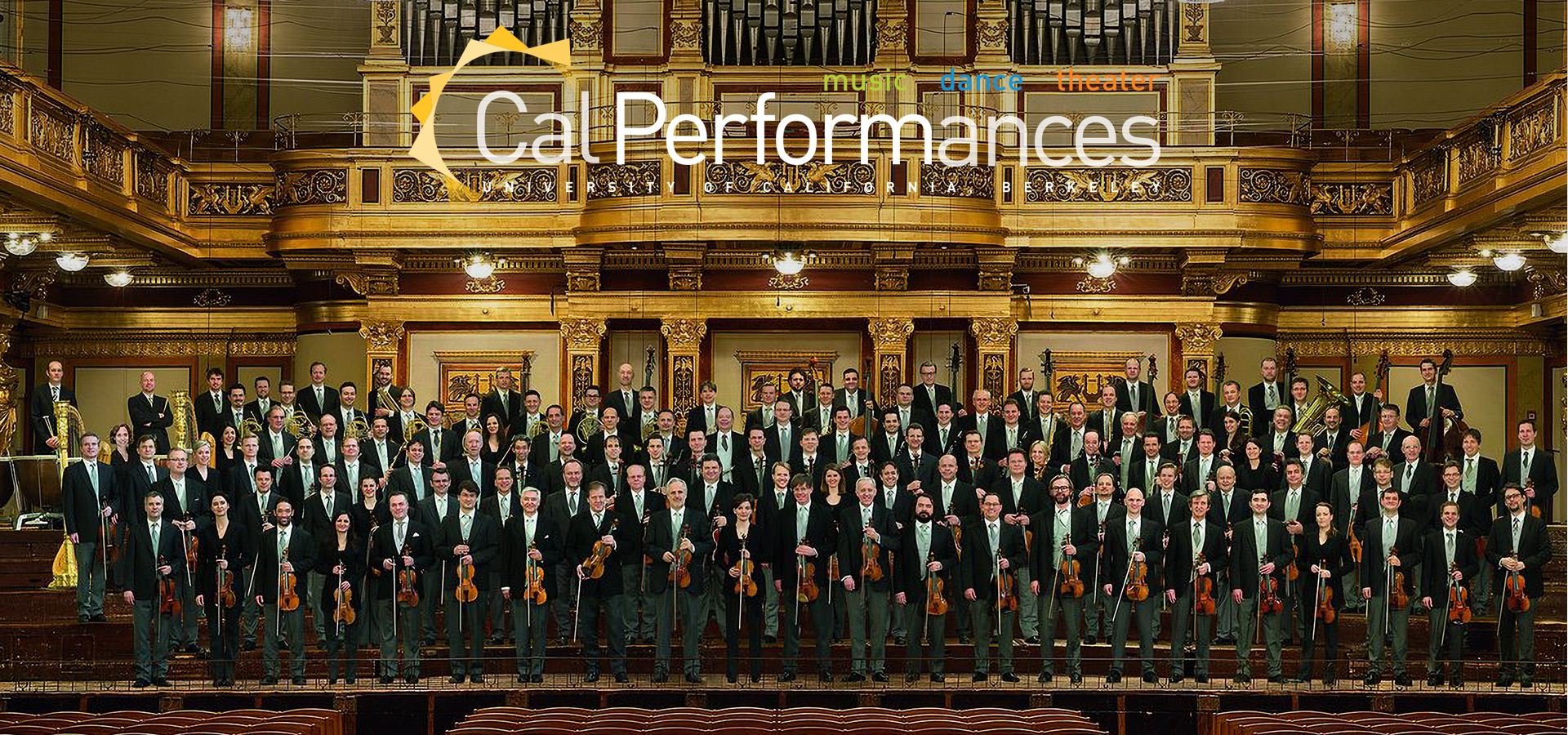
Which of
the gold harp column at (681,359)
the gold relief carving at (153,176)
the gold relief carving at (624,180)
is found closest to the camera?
the gold relief carving at (153,176)

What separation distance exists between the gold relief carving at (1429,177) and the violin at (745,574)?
4462mm

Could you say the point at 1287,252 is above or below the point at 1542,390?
above

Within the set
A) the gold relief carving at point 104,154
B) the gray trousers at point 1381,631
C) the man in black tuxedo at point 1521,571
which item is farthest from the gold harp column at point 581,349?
the man in black tuxedo at point 1521,571

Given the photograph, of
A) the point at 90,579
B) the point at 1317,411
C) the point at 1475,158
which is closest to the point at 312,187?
the point at 90,579

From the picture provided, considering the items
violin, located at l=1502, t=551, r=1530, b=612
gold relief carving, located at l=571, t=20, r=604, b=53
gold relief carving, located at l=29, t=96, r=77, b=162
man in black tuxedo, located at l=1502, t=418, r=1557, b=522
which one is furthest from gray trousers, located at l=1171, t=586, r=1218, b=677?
gold relief carving, located at l=29, t=96, r=77, b=162

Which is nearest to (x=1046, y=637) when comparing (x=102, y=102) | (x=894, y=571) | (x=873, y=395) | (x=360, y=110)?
(x=894, y=571)

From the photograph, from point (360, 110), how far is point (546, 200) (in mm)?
1701

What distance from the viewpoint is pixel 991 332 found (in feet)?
35.3

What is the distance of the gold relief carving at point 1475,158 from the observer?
881 cm

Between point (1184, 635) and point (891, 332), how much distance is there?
366 centimetres

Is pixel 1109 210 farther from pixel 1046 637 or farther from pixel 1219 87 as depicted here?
pixel 1046 637

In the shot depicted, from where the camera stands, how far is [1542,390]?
11289 mm

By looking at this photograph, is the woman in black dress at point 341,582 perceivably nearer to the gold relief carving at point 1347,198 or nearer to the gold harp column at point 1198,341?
the gold harp column at point 1198,341

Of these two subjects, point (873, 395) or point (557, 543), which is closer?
point (557, 543)
